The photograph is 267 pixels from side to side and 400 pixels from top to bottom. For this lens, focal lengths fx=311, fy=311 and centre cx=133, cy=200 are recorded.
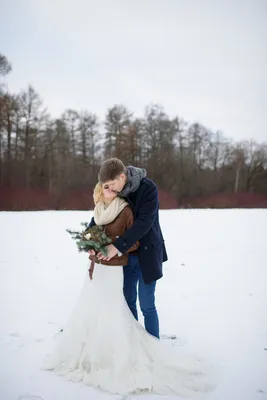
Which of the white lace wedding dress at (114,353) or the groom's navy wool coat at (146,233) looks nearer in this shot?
the white lace wedding dress at (114,353)

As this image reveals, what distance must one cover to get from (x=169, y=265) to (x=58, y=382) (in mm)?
4526

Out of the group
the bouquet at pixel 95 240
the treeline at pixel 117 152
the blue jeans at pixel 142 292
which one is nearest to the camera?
the bouquet at pixel 95 240

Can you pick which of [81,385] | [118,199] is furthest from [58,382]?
[118,199]

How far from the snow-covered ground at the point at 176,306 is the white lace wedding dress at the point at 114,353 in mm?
120

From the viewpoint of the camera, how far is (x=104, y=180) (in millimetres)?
2889

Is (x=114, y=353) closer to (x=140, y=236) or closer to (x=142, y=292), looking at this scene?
(x=142, y=292)

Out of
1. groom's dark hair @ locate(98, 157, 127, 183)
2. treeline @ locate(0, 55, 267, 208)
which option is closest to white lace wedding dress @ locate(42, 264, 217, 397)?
groom's dark hair @ locate(98, 157, 127, 183)

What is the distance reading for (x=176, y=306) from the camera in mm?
4766

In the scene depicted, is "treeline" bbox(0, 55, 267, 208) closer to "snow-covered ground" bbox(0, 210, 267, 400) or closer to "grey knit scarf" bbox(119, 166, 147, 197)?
"snow-covered ground" bbox(0, 210, 267, 400)

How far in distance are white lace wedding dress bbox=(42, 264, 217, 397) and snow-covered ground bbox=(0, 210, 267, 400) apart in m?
0.12

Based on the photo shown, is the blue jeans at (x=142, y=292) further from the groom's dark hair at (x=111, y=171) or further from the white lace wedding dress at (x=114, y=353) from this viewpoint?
the groom's dark hair at (x=111, y=171)

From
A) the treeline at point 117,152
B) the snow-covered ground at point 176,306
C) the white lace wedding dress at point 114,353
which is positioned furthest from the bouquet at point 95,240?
the treeline at point 117,152

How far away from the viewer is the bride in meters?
2.72

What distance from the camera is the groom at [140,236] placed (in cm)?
287
